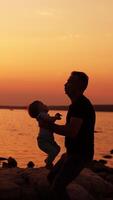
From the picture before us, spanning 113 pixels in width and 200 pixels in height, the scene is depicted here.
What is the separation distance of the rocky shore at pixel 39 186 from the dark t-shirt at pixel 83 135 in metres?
3.61

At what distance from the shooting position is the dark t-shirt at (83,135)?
26.1 feet

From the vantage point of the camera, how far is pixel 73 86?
26.8 feet

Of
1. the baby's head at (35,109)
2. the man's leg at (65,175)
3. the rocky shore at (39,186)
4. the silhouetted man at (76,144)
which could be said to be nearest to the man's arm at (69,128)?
the silhouetted man at (76,144)

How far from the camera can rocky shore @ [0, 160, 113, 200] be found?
1155cm

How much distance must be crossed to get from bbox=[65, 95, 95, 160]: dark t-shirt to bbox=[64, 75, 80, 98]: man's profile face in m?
0.16

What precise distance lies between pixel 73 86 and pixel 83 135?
2.48 ft

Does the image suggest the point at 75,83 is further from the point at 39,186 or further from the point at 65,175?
the point at 39,186

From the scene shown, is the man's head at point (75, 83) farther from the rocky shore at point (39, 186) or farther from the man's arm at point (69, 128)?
the rocky shore at point (39, 186)

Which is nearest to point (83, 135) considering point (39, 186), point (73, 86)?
point (73, 86)

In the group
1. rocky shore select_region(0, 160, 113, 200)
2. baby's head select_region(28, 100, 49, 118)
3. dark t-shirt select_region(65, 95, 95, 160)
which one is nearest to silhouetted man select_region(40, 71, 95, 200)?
dark t-shirt select_region(65, 95, 95, 160)

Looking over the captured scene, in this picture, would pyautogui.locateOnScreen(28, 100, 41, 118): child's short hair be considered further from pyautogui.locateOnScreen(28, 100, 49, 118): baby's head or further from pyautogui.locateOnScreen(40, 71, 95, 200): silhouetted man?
pyautogui.locateOnScreen(40, 71, 95, 200): silhouetted man

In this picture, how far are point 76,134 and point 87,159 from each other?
1.43ft

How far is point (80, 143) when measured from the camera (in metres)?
7.99

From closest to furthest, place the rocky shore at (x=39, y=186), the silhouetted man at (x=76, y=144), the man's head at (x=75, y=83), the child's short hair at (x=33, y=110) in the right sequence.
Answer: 1. the silhouetted man at (x=76, y=144)
2. the man's head at (x=75, y=83)
3. the child's short hair at (x=33, y=110)
4. the rocky shore at (x=39, y=186)
